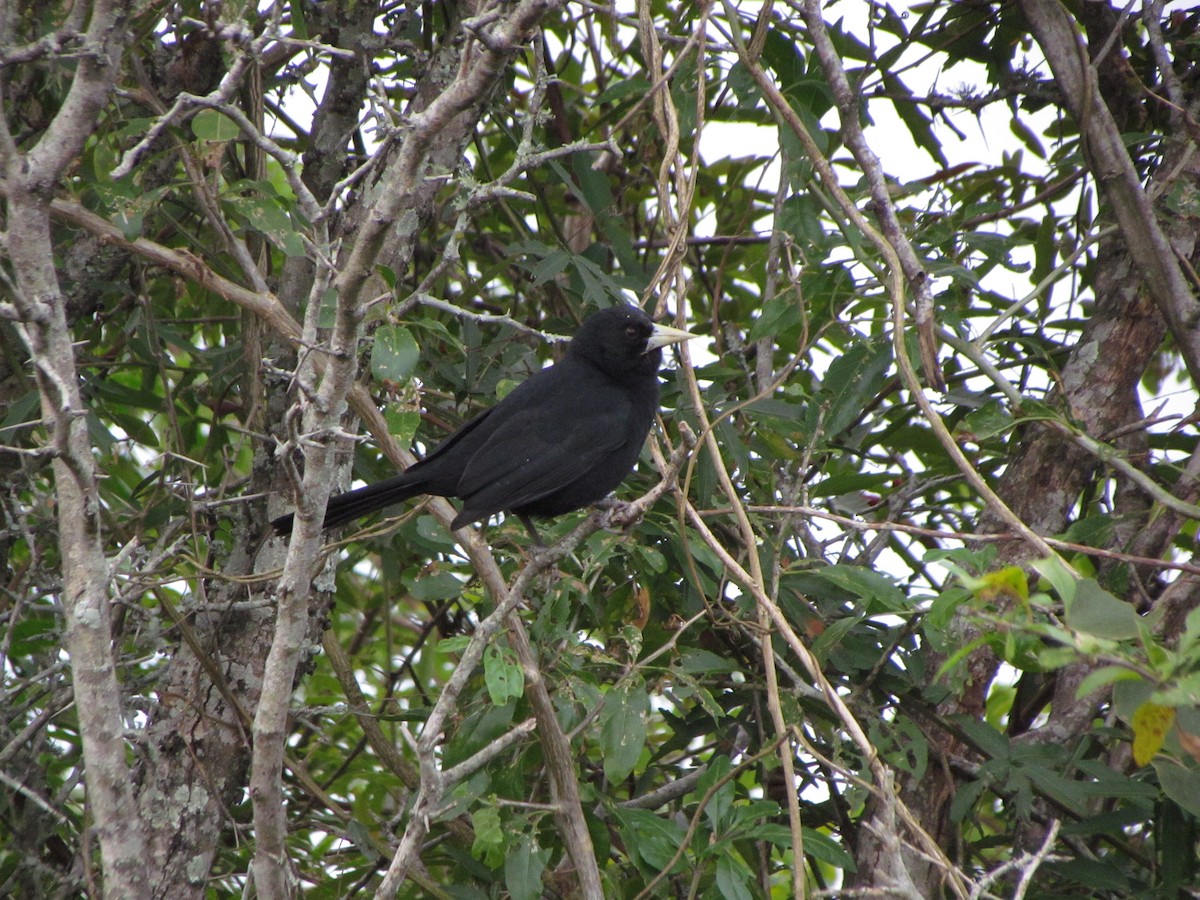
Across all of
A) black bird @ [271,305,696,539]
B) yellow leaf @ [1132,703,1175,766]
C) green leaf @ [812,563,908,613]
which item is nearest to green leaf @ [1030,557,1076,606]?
yellow leaf @ [1132,703,1175,766]

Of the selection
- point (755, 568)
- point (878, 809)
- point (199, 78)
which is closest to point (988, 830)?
point (878, 809)

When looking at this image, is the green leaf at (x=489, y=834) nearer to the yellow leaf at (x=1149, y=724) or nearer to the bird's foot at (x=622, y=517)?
the bird's foot at (x=622, y=517)

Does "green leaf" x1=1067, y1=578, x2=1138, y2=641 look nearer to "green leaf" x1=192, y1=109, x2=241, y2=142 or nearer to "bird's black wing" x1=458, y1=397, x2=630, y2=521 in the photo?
"bird's black wing" x1=458, y1=397, x2=630, y2=521

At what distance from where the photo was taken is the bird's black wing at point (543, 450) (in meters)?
3.80

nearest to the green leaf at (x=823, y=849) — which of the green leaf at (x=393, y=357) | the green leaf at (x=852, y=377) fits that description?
the green leaf at (x=852, y=377)

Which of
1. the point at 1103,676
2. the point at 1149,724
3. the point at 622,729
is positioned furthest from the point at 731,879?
the point at 1103,676

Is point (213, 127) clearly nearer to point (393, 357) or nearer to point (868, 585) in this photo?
point (393, 357)

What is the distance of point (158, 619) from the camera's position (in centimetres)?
353

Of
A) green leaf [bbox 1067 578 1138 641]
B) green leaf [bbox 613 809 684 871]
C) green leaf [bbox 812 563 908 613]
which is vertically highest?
green leaf [bbox 812 563 908 613]

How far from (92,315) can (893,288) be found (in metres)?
2.69

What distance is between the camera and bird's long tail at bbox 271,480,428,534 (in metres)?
3.55

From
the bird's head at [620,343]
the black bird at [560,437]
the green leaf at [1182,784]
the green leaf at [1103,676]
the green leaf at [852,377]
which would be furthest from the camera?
the bird's head at [620,343]

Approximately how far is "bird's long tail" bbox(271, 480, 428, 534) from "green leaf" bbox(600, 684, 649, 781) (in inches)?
39.4

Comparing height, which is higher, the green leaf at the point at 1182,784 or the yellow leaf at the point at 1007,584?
the yellow leaf at the point at 1007,584
